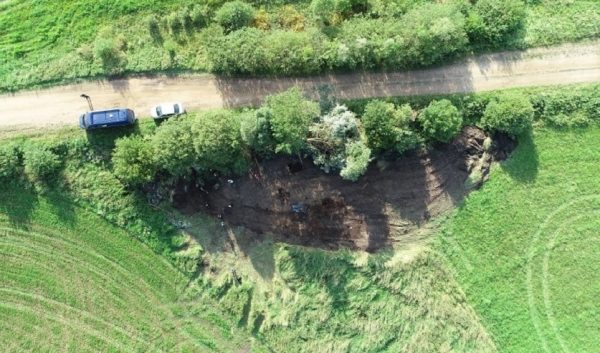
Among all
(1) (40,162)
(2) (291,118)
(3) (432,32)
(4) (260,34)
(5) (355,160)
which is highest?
(4) (260,34)

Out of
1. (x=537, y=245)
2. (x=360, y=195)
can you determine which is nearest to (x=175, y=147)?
(x=360, y=195)

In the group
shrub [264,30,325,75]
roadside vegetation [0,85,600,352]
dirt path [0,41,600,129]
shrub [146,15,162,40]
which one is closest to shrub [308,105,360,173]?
roadside vegetation [0,85,600,352]

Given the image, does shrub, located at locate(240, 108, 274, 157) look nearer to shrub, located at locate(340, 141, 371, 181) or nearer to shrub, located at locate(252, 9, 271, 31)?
shrub, located at locate(340, 141, 371, 181)

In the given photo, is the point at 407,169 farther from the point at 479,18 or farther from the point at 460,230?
the point at 479,18

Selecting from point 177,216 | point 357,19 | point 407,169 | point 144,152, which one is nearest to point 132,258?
point 177,216

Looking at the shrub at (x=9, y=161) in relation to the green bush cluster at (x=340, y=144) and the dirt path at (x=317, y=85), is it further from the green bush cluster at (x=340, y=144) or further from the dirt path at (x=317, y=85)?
the green bush cluster at (x=340, y=144)

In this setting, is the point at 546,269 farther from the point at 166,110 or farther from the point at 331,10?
the point at 166,110
